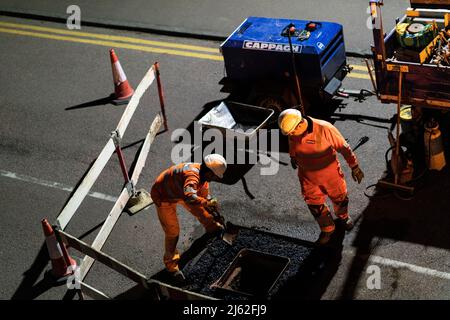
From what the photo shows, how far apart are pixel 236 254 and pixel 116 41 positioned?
7.16 m

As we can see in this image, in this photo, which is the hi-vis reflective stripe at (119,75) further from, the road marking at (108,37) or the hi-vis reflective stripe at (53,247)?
the hi-vis reflective stripe at (53,247)

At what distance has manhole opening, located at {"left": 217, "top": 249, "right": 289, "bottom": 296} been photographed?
7.89 m

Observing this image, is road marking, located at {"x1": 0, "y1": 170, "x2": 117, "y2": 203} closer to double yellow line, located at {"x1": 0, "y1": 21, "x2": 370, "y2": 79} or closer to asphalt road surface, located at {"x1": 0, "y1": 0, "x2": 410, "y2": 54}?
double yellow line, located at {"x1": 0, "y1": 21, "x2": 370, "y2": 79}

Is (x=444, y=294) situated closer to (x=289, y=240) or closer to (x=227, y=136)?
(x=289, y=240)

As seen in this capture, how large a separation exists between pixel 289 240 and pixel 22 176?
174 inches

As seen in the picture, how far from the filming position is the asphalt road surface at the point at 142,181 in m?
8.11

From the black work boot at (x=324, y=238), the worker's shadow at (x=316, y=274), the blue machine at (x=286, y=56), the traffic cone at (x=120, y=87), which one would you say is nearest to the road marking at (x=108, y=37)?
the traffic cone at (x=120, y=87)

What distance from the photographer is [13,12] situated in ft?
52.2

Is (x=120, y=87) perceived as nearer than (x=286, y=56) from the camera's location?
No

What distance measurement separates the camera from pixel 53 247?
7.94m

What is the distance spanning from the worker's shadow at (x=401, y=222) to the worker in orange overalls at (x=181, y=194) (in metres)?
1.83

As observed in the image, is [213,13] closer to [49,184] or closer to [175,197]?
[49,184]

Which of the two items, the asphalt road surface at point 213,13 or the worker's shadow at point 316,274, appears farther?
the asphalt road surface at point 213,13

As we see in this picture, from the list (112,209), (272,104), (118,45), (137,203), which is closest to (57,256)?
(112,209)
